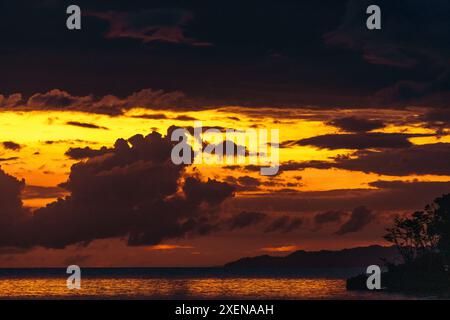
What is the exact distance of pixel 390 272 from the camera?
578ft
